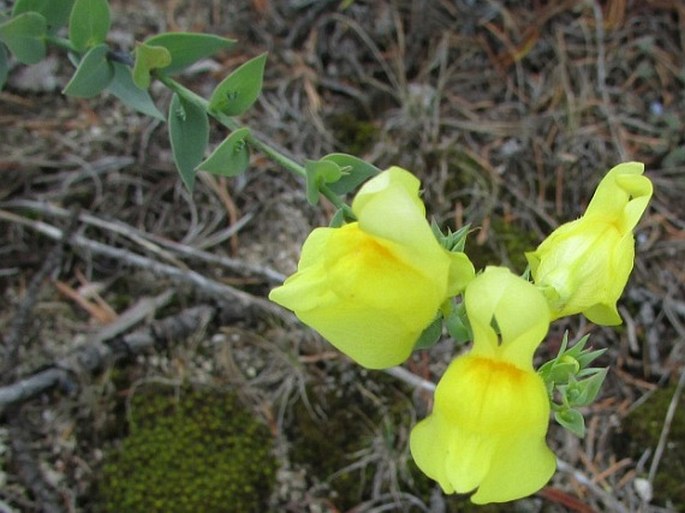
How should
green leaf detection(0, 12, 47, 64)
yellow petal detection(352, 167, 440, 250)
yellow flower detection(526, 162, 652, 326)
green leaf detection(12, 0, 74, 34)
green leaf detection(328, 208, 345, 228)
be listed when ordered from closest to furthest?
yellow petal detection(352, 167, 440, 250) < yellow flower detection(526, 162, 652, 326) < green leaf detection(328, 208, 345, 228) < green leaf detection(0, 12, 47, 64) < green leaf detection(12, 0, 74, 34)

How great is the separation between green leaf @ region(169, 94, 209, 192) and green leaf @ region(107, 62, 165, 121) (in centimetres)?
8

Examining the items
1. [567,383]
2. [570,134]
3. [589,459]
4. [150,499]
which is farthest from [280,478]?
[570,134]

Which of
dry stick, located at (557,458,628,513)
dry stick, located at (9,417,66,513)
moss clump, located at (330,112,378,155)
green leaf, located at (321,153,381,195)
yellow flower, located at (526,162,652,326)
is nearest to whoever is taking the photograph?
yellow flower, located at (526,162,652,326)

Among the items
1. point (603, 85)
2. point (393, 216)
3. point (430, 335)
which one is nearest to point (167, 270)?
point (430, 335)

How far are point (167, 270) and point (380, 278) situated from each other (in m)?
1.20

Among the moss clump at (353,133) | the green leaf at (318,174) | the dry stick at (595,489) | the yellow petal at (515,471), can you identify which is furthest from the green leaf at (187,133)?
the dry stick at (595,489)

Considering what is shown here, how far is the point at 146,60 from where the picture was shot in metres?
1.64

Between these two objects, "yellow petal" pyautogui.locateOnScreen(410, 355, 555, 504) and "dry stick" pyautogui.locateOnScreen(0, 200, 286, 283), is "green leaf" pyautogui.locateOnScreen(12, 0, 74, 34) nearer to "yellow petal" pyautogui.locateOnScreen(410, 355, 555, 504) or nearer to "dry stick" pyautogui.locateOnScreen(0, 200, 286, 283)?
"dry stick" pyautogui.locateOnScreen(0, 200, 286, 283)

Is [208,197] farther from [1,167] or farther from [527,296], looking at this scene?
[527,296]

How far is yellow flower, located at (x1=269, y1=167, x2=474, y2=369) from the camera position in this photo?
1199mm

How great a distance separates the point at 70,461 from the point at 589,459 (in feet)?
4.14

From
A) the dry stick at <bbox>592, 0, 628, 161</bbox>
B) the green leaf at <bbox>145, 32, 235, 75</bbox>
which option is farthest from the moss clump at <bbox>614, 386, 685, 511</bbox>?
the green leaf at <bbox>145, 32, 235, 75</bbox>

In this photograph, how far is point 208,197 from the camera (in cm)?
254

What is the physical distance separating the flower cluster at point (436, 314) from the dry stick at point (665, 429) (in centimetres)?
106
